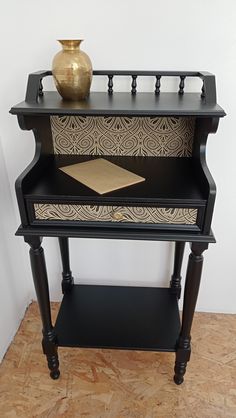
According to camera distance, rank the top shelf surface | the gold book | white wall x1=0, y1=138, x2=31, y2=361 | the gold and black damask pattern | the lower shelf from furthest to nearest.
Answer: white wall x1=0, y1=138, x2=31, y2=361, the lower shelf, the gold and black damask pattern, the gold book, the top shelf surface

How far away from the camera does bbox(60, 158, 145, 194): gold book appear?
102 centimetres

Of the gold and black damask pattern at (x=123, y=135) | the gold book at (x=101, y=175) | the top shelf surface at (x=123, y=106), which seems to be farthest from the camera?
the gold and black damask pattern at (x=123, y=135)

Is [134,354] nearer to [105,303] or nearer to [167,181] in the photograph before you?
[105,303]

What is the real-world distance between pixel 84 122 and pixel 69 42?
311 millimetres

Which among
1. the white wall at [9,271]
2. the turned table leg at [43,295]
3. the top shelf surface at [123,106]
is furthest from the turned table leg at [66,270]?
the top shelf surface at [123,106]

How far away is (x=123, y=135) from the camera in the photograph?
4.06 feet

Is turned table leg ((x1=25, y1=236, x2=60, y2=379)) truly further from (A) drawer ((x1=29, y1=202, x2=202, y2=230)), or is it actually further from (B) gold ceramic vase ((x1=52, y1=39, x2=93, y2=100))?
(B) gold ceramic vase ((x1=52, y1=39, x2=93, y2=100))

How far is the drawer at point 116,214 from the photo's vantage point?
0.97 meters

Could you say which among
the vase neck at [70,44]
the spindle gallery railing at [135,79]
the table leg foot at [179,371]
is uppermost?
the vase neck at [70,44]

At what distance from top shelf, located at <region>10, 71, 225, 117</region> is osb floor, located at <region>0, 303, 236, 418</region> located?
1088mm

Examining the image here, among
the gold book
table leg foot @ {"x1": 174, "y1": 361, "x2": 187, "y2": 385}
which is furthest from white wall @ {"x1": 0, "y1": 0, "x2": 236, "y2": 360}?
table leg foot @ {"x1": 174, "y1": 361, "x2": 187, "y2": 385}

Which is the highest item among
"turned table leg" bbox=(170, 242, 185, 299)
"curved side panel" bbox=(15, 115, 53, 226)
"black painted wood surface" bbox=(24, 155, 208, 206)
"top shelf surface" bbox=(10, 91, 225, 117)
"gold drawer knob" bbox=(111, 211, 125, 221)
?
"top shelf surface" bbox=(10, 91, 225, 117)

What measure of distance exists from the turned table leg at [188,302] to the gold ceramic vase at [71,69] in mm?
602

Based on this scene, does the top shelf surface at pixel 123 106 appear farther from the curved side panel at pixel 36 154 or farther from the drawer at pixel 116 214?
the drawer at pixel 116 214
